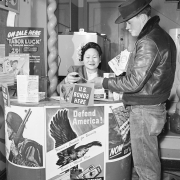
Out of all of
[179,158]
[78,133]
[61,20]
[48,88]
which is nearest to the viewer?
[78,133]

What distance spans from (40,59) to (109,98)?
28.4 inches

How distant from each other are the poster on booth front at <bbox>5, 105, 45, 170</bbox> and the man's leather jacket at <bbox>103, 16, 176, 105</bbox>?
0.63m

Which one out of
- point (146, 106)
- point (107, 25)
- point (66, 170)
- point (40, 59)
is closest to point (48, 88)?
point (40, 59)

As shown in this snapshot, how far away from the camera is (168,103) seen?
3.58m

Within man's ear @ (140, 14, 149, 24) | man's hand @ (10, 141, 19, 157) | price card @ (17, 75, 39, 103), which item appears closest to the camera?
man's ear @ (140, 14, 149, 24)

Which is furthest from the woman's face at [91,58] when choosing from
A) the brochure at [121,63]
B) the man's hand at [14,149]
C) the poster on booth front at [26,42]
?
the man's hand at [14,149]

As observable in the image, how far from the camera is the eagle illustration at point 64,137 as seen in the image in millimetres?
2133

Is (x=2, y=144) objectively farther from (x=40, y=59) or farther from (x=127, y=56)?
(x=127, y=56)

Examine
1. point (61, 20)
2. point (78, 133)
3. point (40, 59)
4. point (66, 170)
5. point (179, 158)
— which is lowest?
point (179, 158)

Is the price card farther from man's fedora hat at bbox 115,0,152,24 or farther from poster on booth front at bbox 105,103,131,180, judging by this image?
man's fedora hat at bbox 115,0,152,24

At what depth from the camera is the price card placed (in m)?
2.11

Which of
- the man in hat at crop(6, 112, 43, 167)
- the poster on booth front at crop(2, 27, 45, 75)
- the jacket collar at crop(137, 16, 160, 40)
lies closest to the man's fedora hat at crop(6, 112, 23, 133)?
the man in hat at crop(6, 112, 43, 167)

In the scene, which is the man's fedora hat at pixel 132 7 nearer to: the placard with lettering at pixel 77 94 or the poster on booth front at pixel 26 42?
the placard with lettering at pixel 77 94

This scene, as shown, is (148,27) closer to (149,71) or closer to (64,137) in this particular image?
(149,71)
